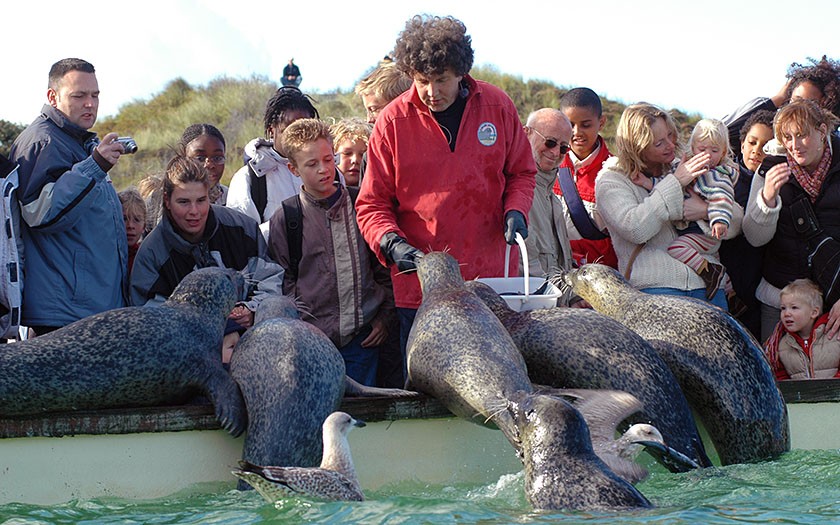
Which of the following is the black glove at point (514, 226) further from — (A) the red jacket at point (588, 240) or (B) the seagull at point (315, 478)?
(B) the seagull at point (315, 478)

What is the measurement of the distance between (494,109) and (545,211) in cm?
118

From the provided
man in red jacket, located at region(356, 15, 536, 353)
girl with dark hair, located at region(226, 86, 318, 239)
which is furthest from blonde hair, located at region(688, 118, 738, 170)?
girl with dark hair, located at region(226, 86, 318, 239)

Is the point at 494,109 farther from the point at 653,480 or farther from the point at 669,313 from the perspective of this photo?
the point at 653,480

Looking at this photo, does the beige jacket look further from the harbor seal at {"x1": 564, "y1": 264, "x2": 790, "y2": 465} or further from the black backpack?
the harbor seal at {"x1": 564, "y1": 264, "x2": 790, "y2": 465}

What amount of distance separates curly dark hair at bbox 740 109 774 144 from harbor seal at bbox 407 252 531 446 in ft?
12.4

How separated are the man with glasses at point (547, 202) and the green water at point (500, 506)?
2522 millimetres

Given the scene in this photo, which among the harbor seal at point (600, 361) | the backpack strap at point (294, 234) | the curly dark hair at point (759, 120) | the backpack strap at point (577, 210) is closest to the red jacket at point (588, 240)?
the backpack strap at point (577, 210)

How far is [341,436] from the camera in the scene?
5.78m

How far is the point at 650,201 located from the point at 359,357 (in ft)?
7.96

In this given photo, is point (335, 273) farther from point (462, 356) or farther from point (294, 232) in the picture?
point (462, 356)

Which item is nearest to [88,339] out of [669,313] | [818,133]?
[669,313]

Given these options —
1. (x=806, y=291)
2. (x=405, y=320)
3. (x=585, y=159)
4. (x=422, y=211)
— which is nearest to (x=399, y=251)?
(x=422, y=211)

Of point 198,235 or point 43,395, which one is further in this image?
point 198,235

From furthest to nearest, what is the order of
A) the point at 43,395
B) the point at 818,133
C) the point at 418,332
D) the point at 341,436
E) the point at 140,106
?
the point at 140,106 < the point at 818,133 < the point at 418,332 < the point at 43,395 < the point at 341,436
